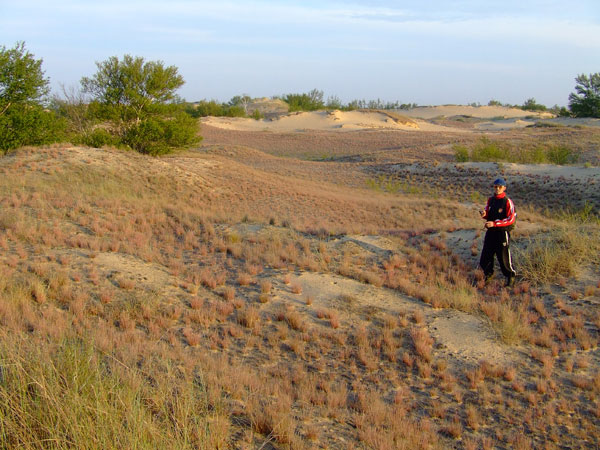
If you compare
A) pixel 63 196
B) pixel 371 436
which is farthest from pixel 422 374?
pixel 63 196

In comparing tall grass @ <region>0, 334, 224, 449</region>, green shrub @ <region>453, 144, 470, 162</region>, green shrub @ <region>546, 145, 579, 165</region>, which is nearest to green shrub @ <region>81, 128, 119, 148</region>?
tall grass @ <region>0, 334, 224, 449</region>

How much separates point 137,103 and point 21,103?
5184 millimetres

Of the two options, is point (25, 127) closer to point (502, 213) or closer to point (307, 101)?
point (502, 213)

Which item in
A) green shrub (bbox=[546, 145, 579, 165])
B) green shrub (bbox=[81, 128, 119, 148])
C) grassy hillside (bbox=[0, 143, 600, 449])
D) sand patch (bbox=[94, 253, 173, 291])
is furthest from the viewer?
green shrub (bbox=[546, 145, 579, 165])

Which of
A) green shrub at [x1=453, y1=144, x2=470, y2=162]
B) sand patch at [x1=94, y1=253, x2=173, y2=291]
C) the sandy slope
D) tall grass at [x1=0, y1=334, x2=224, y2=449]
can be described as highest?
the sandy slope

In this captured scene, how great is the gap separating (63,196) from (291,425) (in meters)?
10.8

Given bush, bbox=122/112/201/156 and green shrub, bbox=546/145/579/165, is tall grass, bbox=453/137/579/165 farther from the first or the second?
bush, bbox=122/112/201/156

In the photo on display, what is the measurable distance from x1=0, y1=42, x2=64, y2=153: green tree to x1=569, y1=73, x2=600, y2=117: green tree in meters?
62.3

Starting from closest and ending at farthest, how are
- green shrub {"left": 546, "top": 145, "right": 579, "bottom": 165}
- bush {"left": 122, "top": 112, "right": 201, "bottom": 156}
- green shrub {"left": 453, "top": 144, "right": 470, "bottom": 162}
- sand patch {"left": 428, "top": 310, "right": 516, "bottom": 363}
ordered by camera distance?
sand patch {"left": 428, "top": 310, "right": 516, "bottom": 363} → bush {"left": 122, "top": 112, "right": 201, "bottom": 156} → green shrub {"left": 546, "top": 145, "right": 579, "bottom": 165} → green shrub {"left": 453, "top": 144, "right": 470, "bottom": 162}

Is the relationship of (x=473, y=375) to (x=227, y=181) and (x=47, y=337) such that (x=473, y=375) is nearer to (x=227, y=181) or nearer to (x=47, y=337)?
(x=47, y=337)

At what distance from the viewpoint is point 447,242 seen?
35.8ft

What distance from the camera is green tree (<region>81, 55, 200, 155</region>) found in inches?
890

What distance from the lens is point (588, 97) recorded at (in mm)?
60750

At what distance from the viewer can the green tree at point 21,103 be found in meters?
18.8
